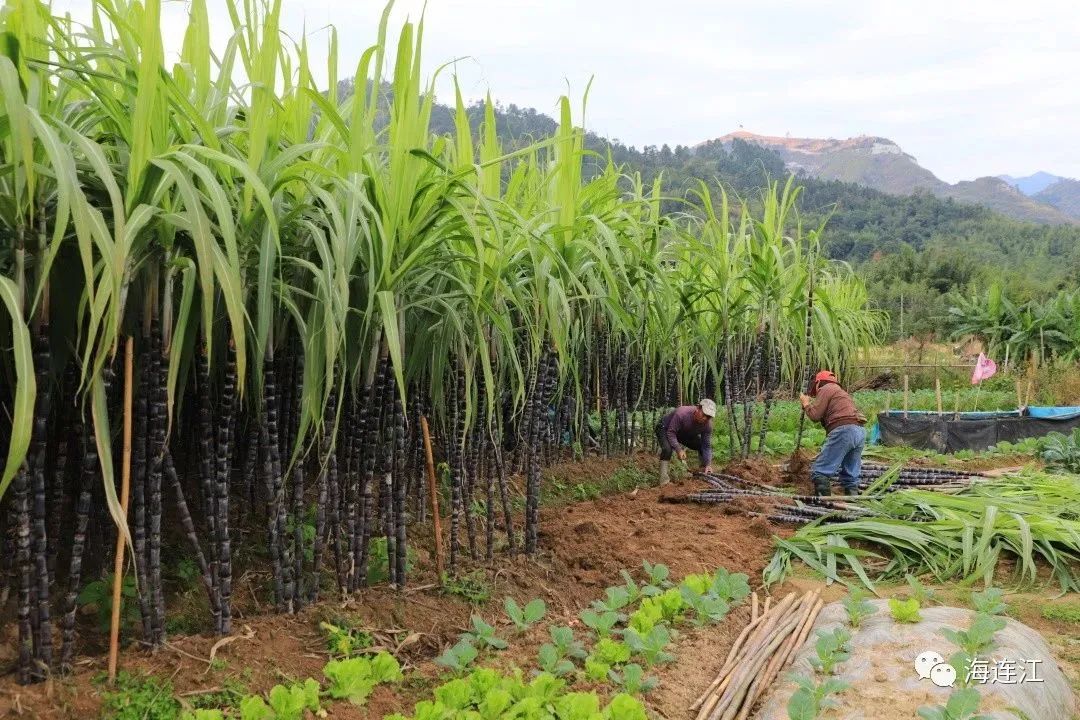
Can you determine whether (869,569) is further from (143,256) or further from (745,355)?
(143,256)

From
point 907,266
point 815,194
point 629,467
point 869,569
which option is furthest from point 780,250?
point 815,194

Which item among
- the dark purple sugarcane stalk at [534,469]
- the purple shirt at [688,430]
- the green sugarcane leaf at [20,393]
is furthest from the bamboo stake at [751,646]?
the purple shirt at [688,430]

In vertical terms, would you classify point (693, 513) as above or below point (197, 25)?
below

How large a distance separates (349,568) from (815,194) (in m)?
47.7

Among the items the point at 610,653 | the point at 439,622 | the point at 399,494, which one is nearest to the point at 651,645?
the point at 610,653

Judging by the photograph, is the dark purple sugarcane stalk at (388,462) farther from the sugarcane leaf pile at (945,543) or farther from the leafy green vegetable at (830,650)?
the sugarcane leaf pile at (945,543)

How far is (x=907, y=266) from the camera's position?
29.8m

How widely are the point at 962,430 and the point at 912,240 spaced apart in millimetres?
36122

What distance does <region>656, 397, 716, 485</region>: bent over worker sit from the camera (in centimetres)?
656

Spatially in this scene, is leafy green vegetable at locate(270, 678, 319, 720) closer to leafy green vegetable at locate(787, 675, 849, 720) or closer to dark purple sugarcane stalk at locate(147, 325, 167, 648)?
dark purple sugarcane stalk at locate(147, 325, 167, 648)

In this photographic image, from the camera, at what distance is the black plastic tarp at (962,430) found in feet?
31.8

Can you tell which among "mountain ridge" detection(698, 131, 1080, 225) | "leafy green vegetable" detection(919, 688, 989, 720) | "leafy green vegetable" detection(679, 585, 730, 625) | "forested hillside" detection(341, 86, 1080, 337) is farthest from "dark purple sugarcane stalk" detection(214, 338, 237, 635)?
"mountain ridge" detection(698, 131, 1080, 225)

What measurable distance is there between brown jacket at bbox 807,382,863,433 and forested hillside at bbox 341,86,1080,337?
18.4m

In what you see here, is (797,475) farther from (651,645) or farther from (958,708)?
(958,708)
